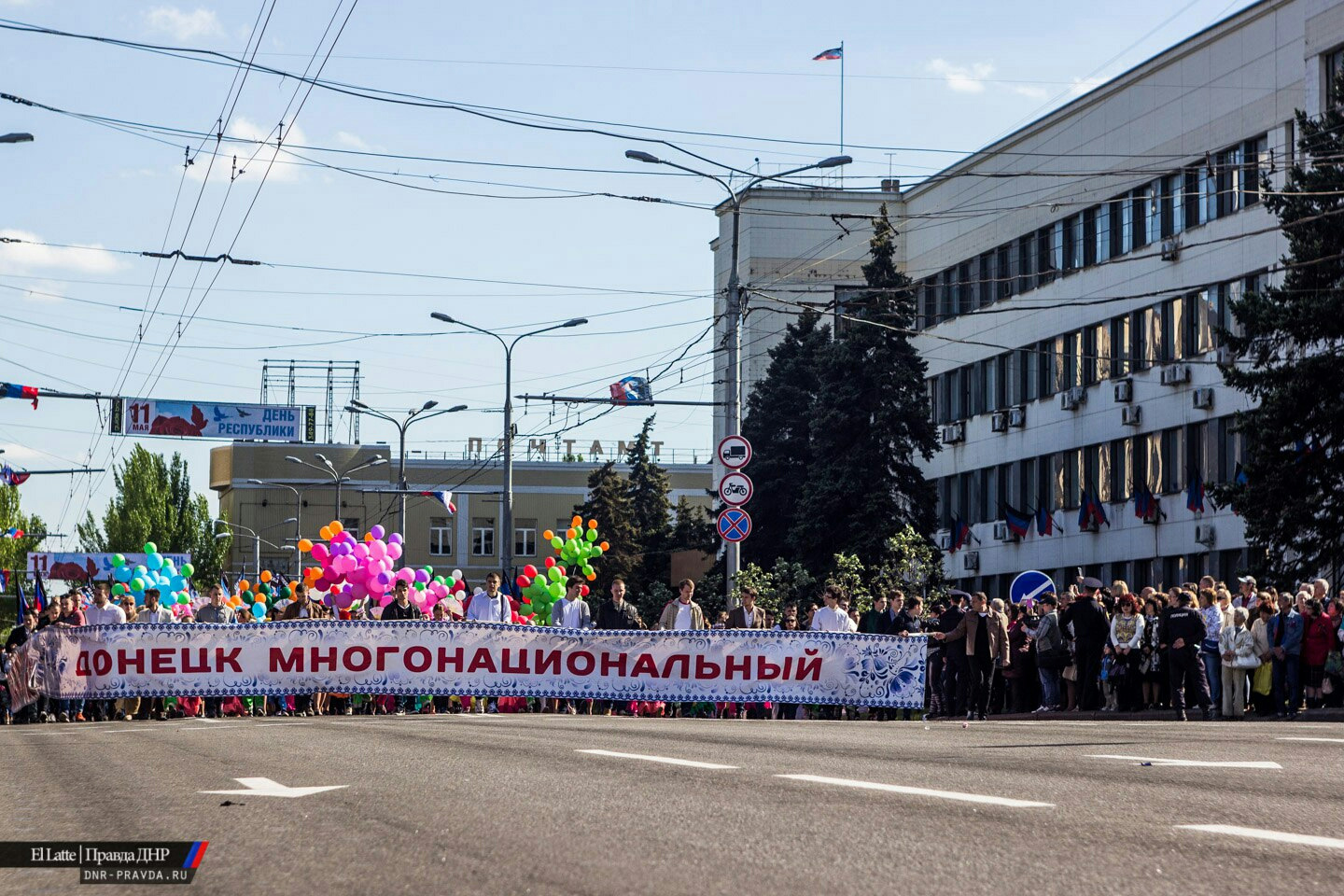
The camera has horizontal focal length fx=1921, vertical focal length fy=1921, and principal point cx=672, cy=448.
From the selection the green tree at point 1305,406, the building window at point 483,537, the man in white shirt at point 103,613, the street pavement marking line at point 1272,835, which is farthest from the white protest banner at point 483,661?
the building window at point 483,537

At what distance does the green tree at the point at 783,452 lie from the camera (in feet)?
203

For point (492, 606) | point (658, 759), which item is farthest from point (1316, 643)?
point (658, 759)

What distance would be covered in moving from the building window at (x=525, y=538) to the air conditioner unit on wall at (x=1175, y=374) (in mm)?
74868

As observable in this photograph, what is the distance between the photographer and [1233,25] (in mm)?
46188

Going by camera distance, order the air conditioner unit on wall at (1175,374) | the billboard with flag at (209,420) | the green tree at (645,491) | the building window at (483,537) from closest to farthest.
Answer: the air conditioner unit on wall at (1175,374) < the billboard with flag at (209,420) < the green tree at (645,491) < the building window at (483,537)

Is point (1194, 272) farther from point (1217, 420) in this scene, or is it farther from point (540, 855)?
point (540, 855)

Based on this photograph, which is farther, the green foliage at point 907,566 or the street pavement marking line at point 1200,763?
the green foliage at point 907,566

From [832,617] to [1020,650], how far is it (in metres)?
3.84

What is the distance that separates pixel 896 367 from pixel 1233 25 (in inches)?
474

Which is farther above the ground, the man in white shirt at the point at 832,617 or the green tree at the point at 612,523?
the green tree at the point at 612,523

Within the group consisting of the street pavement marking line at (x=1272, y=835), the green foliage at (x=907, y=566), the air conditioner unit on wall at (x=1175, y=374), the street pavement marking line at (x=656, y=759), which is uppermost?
the air conditioner unit on wall at (x=1175, y=374)

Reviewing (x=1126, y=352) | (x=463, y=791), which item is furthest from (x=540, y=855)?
(x=1126, y=352)

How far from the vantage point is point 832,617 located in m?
24.7

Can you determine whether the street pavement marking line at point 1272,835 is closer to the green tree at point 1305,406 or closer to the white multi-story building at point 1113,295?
the green tree at point 1305,406
